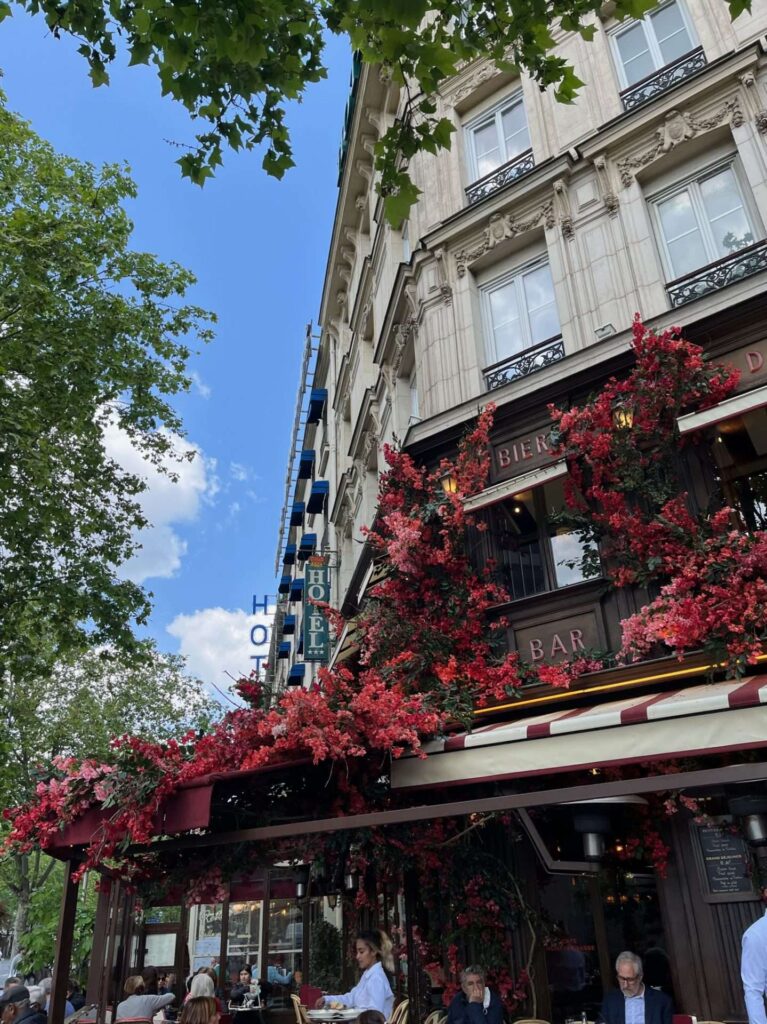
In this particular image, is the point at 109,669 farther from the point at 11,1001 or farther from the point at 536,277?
the point at 536,277

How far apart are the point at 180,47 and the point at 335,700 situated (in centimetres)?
564

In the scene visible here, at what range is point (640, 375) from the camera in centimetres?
834

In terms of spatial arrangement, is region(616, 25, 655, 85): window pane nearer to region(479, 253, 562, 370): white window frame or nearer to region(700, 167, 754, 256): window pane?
region(700, 167, 754, 256): window pane

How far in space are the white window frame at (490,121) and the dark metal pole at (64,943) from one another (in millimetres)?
11406

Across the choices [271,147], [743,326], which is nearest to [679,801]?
[743,326]

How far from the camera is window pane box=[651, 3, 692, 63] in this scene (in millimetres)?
10586

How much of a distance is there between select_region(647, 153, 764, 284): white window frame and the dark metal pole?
960 cm

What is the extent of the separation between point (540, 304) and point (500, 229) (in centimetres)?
150

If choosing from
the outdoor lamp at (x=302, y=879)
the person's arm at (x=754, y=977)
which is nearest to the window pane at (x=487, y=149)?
the outdoor lamp at (x=302, y=879)

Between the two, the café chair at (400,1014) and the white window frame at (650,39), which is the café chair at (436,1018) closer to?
the café chair at (400,1014)

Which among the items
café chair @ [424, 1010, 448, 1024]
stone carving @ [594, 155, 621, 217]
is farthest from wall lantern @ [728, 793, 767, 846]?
stone carving @ [594, 155, 621, 217]

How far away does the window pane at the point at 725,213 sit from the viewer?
912 cm

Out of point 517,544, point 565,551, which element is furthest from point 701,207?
point 517,544

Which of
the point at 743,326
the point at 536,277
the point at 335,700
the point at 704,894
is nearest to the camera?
the point at 704,894
